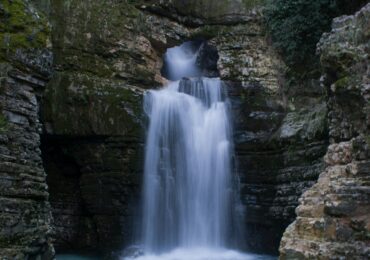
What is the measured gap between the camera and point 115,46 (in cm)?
1477

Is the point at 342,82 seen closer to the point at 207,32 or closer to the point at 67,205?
the point at 207,32

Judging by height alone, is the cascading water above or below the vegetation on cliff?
below

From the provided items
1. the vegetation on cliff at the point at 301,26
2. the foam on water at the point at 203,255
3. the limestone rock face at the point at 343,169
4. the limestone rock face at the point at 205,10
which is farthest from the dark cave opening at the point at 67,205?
the limestone rock face at the point at 343,169

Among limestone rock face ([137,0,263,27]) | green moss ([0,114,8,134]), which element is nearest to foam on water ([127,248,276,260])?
green moss ([0,114,8,134])

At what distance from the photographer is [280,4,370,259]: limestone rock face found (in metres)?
5.29

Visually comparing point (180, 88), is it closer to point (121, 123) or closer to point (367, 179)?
point (121, 123)

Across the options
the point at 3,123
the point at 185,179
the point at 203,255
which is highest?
the point at 3,123

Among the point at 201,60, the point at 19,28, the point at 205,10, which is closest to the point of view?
the point at 19,28

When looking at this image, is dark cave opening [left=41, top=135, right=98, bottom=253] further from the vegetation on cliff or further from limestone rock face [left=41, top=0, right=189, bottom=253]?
the vegetation on cliff

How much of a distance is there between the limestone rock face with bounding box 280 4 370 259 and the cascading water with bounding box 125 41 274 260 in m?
7.17

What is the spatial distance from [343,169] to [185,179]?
326 inches

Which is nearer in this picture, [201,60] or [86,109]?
[86,109]

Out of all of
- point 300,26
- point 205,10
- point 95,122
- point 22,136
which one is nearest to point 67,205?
point 95,122

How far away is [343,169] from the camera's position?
19.2 ft
